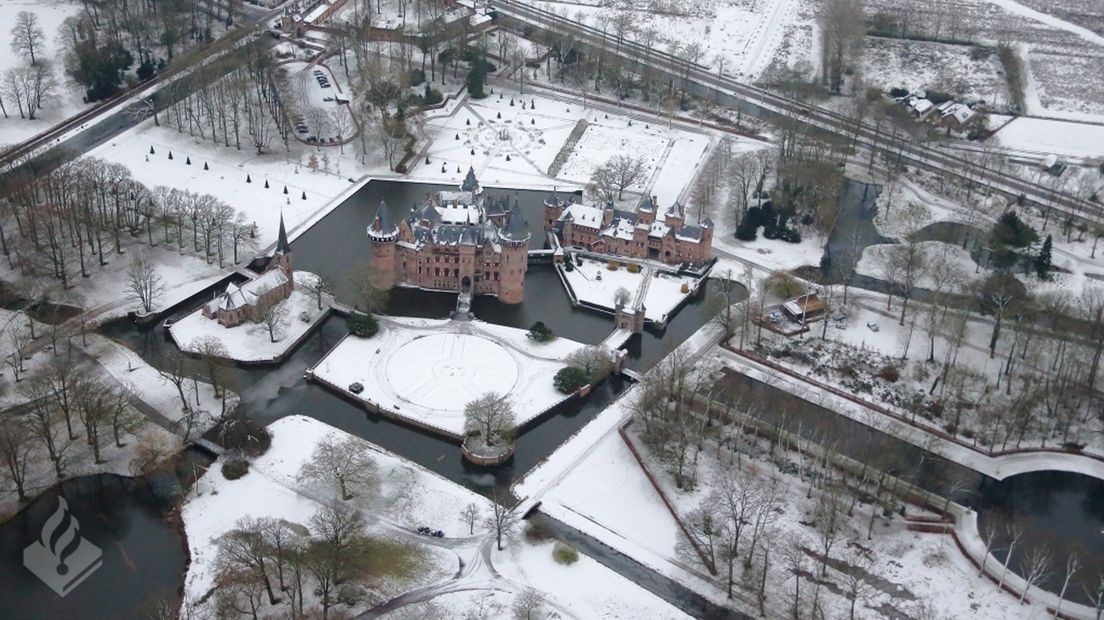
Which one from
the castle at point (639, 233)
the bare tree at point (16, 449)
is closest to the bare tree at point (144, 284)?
the bare tree at point (16, 449)

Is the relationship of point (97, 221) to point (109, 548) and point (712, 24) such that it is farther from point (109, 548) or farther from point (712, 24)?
point (712, 24)

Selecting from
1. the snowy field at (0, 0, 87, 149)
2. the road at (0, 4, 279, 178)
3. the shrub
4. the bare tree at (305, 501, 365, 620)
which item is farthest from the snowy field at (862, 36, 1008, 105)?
the snowy field at (0, 0, 87, 149)

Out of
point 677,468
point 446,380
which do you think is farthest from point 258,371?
point 677,468

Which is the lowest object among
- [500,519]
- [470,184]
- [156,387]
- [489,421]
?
[500,519]

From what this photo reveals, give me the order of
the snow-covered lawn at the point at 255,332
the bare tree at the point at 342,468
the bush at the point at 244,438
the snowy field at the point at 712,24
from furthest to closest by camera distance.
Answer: the snowy field at the point at 712,24 → the snow-covered lawn at the point at 255,332 → the bush at the point at 244,438 → the bare tree at the point at 342,468

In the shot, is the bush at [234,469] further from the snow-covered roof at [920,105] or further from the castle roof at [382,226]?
the snow-covered roof at [920,105]

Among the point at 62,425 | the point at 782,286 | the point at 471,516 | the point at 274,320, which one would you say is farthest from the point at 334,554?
the point at 782,286
